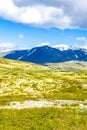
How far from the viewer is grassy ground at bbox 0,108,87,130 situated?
2447 cm

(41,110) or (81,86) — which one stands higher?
(41,110)

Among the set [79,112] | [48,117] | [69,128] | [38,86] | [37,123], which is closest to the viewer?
[69,128]

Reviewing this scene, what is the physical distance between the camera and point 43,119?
27.0 metres

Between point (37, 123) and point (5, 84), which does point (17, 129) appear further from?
point (5, 84)

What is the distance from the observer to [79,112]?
Result: 1187 inches

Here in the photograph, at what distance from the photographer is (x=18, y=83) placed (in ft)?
266

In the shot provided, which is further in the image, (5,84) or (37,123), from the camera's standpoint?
(5,84)

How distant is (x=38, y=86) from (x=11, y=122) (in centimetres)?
5192

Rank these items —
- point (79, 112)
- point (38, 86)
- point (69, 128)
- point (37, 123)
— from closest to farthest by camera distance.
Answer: point (69, 128) → point (37, 123) → point (79, 112) → point (38, 86)

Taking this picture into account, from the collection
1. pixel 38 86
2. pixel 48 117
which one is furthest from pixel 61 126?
pixel 38 86

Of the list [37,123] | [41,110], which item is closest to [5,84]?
[41,110]

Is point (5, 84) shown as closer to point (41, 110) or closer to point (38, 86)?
point (38, 86)

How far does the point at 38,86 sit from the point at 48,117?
50.5m

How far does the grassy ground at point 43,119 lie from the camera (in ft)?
80.3
